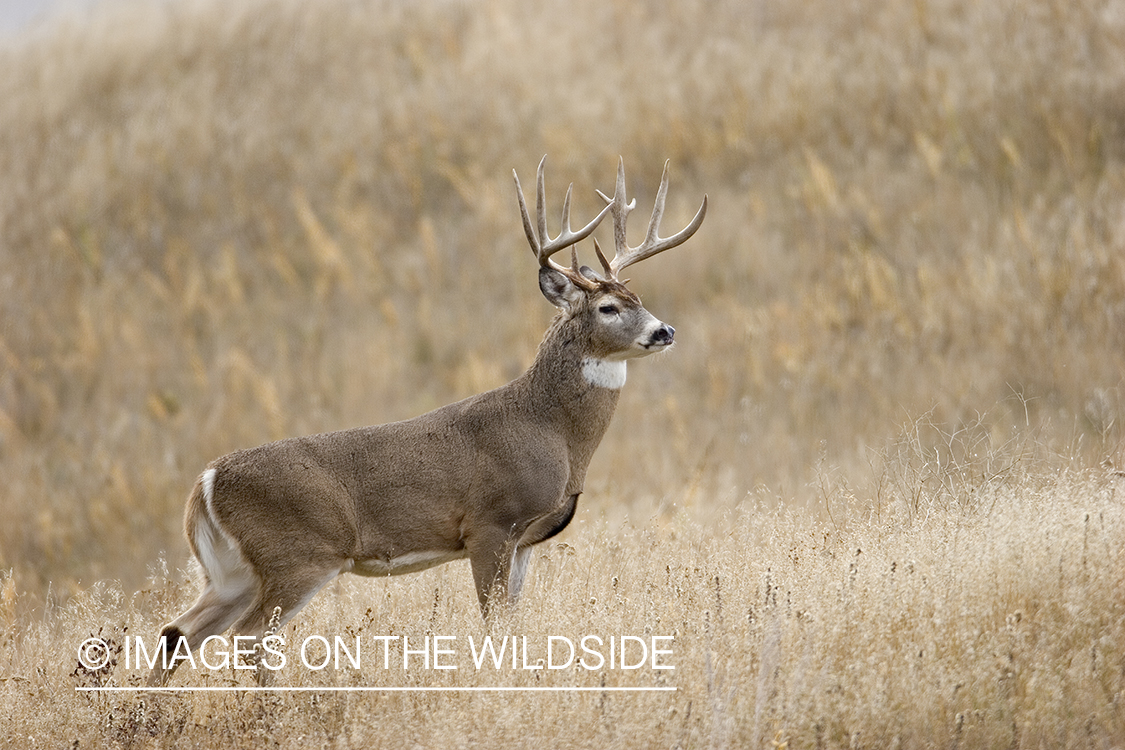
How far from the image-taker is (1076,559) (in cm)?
570

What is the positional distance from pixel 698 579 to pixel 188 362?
11.1 m

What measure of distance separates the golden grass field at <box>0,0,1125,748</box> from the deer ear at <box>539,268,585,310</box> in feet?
4.50

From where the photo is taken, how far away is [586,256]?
15.0 m

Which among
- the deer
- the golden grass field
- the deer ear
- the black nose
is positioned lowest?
the golden grass field

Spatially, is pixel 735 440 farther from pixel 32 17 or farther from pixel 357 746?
pixel 32 17

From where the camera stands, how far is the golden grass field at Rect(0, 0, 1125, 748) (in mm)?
6457

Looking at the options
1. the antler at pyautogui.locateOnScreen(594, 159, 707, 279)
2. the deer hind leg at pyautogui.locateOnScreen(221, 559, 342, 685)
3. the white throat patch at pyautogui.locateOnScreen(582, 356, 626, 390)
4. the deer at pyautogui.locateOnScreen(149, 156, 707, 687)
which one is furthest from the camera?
the antler at pyautogui.locateOnScreen(594, 159, 707, 279)

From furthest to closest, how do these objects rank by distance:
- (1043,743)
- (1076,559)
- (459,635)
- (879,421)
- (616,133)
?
(616,133) → (879,421) → (459,635) → (1076,559) → (1043,743)

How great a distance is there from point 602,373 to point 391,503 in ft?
4.48

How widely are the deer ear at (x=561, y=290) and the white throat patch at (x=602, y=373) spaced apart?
1.06 feet

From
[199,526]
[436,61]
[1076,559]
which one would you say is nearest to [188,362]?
[436,61]

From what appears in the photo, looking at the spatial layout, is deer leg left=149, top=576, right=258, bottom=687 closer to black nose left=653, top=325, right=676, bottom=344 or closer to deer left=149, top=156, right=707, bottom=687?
deer left=149, top=156, right=707, bottom=687

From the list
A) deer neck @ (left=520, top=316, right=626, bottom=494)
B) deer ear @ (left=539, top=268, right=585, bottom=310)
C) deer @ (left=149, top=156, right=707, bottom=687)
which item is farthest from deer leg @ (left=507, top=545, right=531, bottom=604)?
deer ear @ (left=539, top=268, right=585, bottom=310)

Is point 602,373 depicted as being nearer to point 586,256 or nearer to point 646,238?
point 646,238
